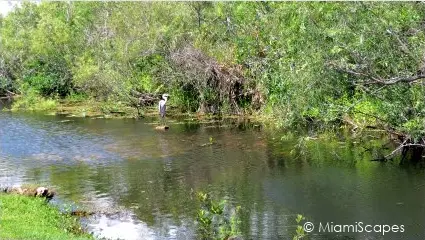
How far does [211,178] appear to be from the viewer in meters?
17.7

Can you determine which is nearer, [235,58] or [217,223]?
[217,223]

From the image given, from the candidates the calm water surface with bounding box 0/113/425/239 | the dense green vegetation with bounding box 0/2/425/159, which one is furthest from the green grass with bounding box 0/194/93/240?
the dense green vegetation with bounding box 0/2/425/159

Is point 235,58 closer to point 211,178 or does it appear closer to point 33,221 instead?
point 211,178

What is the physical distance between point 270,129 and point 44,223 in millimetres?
15528

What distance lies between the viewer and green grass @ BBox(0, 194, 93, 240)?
33.9 ft

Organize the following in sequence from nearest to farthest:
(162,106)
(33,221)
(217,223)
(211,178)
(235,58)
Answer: (33,221) → (217,223) → (211,178) → (162,106) → (235,58)

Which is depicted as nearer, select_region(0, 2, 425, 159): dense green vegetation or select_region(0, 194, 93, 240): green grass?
select_region(0, 194, 93, 240): green grass

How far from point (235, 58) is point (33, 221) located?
19.7m

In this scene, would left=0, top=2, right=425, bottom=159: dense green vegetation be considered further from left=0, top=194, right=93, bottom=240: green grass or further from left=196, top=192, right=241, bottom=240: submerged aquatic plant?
left=0, top=194, right=93, bottom=240: green grass

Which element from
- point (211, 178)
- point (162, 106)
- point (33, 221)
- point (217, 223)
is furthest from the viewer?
point (162, 106)

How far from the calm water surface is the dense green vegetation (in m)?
1.51

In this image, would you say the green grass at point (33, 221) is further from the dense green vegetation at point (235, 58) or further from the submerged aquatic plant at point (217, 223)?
the dense green vegetation at point (235, 58)

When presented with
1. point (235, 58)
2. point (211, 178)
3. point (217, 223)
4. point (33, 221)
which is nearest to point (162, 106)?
point (235, 58)

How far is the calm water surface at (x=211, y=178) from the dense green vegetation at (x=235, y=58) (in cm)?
151
